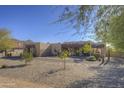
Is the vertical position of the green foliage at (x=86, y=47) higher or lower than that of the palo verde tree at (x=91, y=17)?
lower

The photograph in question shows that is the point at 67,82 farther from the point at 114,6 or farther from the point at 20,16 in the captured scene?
the point at 114,6

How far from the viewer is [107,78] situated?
6.00 meters

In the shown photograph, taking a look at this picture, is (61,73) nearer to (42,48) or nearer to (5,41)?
(42,48)

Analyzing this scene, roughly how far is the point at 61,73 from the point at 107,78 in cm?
114

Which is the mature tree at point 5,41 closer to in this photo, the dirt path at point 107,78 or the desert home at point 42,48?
the desert home at point 42,48

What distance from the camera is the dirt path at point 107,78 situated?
5.11 meters

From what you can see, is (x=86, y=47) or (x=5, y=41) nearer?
(x=86, y=47)

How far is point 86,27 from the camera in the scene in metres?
3.77

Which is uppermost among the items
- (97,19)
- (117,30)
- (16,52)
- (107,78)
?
(97,19)

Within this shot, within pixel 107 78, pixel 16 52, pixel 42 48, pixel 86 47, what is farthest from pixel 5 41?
pixel 107 78

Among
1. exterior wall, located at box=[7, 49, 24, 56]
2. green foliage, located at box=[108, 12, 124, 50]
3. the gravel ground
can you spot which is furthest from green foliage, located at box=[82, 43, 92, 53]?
exterior wall, located at box=[7, 49, 24, 56]

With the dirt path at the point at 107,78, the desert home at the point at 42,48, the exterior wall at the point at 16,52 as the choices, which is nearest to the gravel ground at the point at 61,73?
the dirt path at the point at 107,78

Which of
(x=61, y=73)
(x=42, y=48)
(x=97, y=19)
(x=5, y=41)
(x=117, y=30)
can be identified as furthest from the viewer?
(x=61, y=73)
